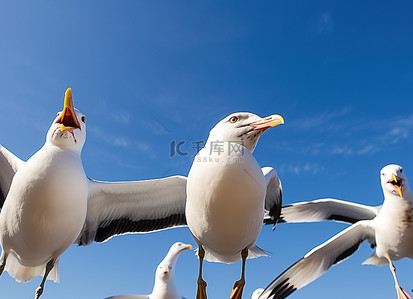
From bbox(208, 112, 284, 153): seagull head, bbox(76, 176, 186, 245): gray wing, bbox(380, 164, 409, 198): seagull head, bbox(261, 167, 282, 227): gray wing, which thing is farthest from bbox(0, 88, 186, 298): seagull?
bbox(380, 164, 409, 198): seagull head

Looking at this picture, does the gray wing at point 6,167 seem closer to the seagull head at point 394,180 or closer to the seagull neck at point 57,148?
the seagull neck at point 57,148

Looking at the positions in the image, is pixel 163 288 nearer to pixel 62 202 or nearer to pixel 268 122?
pixel 62 202

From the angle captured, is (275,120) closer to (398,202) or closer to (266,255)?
(266,255)

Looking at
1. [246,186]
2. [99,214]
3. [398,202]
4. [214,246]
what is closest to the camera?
[246,186]

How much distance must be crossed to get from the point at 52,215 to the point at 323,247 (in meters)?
3.25

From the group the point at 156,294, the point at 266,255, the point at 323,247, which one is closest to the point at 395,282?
the point at 323,247

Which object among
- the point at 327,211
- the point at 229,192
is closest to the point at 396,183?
the point at 327,211

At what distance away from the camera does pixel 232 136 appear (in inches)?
84.7

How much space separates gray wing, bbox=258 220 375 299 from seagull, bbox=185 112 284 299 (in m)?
1.86

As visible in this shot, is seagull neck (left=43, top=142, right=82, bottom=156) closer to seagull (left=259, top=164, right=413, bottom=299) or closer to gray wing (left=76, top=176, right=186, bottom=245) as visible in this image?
gray wing (left=76, top=176, right=186, bottom=245)

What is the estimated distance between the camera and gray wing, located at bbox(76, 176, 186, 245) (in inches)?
126

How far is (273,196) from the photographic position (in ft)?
10.6

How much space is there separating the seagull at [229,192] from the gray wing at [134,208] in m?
1.13

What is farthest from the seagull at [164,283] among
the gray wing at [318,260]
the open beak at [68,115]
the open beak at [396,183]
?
the open beak at [396,183]
